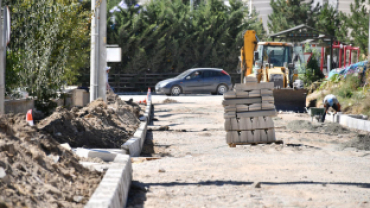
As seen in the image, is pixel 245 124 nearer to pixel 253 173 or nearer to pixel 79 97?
pixel 253 173

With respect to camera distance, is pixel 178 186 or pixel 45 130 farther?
pixel 45 130

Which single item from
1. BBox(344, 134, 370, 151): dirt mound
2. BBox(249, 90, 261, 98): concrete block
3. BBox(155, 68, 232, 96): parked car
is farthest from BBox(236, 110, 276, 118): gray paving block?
BBox(155, 68, 232, 96): parked car

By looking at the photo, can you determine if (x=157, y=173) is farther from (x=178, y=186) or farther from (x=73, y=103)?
(x=73, y=103)

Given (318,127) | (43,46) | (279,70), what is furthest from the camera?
(279,70)

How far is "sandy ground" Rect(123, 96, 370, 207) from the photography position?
20.5 ft

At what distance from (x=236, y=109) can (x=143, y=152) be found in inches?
85.9

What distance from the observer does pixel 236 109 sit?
11719mm

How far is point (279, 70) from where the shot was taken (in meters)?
23.5

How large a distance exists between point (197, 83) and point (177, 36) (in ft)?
18.7

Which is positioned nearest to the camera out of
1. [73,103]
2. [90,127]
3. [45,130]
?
[45,130]

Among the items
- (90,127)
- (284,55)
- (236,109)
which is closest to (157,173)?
(90,127)

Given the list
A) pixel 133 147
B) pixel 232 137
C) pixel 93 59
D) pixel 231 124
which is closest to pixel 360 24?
pixel 93 59

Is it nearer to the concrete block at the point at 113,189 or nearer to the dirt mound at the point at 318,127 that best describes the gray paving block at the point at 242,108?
the dirt mound at the point at 318,127

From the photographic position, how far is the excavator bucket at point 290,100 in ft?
69.1
